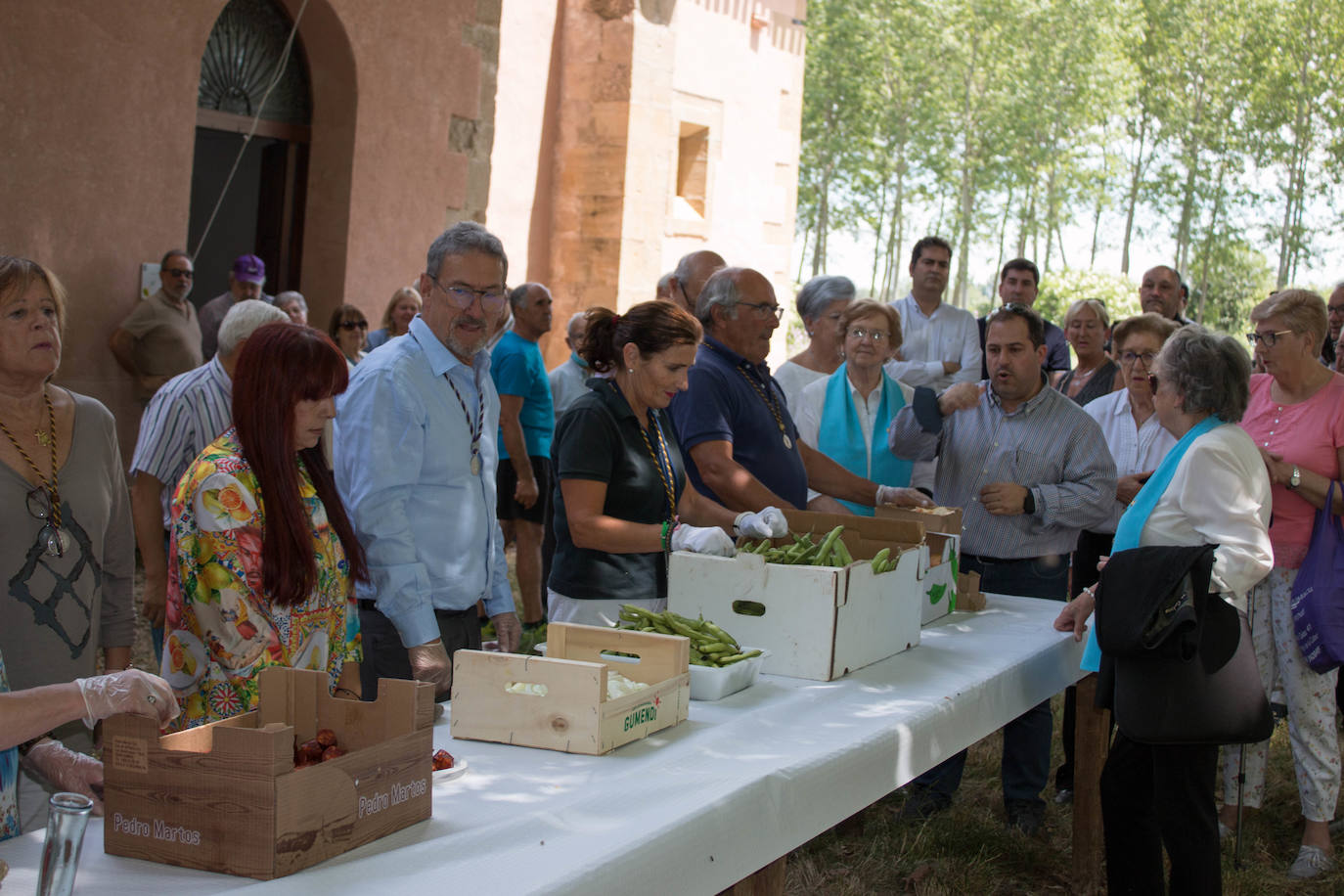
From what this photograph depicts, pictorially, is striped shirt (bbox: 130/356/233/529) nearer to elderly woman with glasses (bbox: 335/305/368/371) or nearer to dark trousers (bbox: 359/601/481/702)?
dark trousers (bbox: 359/601/481/702)

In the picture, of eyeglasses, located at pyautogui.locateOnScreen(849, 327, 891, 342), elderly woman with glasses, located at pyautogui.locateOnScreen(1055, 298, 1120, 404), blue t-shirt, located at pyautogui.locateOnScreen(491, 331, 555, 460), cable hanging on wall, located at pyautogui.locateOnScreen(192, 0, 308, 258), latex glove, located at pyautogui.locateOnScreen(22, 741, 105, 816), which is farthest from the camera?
cable hanging on wall, located at pyautogui.locateOnScreen(192, 0, 308, 258)

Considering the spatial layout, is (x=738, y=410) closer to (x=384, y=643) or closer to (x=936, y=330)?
(x=384, y=643)

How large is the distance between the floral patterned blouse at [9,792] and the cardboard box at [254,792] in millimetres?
433

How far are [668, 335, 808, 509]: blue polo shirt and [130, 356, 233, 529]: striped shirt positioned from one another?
57.0 inches

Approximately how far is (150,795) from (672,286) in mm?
4406

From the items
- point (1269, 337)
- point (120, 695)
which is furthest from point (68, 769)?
point (1269, 337)

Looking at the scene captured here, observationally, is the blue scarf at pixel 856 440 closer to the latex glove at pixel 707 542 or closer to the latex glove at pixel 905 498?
the latex glove at pixel 905 498

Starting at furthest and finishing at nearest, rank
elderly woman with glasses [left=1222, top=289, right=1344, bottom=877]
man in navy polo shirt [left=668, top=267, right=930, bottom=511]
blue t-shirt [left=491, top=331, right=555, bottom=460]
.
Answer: blue t-shirt [left=491, top=331, right=555, bottom=460] → elderly woman with glasses [left=1222, top=289, right=1344, bottom=877] → man in navy polo shirt [left=668, top=267, right=930, bottom=511]

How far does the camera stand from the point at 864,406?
5.32m

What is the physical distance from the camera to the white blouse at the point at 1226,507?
331cm

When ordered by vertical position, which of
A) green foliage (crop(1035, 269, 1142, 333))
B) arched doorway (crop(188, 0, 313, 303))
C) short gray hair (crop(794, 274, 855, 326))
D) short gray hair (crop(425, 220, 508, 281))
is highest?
green foliage (crop(1035, 269, 1142, 333))

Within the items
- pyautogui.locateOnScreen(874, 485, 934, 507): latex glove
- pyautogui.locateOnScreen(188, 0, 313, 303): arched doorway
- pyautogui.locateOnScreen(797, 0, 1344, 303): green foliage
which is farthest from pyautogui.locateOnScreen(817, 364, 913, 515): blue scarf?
pyautogui.locateOnScreen(797, 0, 1344, 303): green foliage

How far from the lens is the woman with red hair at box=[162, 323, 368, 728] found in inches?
103

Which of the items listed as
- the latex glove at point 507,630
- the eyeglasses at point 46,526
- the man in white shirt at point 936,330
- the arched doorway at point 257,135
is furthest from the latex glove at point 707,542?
the arched doorway at point 257,135
